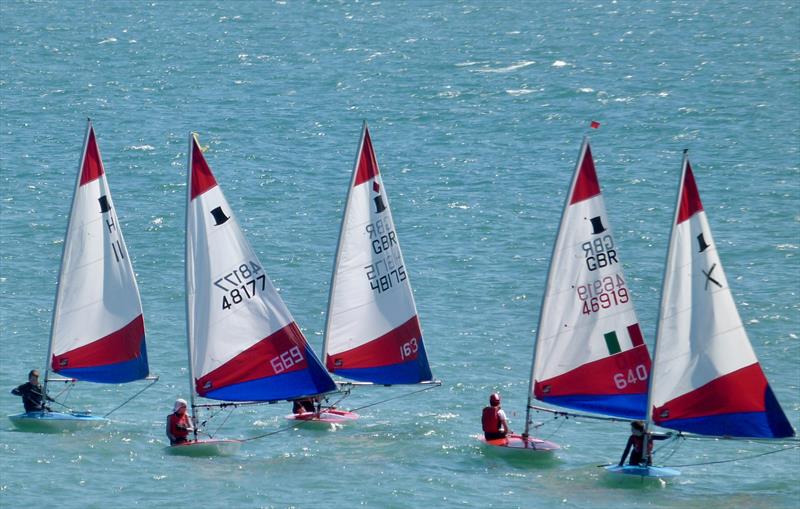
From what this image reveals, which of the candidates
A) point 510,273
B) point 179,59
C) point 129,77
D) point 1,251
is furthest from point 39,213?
point 179,59

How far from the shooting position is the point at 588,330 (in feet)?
131

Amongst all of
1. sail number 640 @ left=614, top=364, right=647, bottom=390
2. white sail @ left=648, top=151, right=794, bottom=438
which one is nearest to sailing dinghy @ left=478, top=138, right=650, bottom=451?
sail number 640 @ left=614, top=364, right=647, bottom=390

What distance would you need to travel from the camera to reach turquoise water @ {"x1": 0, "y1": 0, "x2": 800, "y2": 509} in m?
40.4

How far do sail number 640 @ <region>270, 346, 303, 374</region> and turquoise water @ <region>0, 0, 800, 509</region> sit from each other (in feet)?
7.38

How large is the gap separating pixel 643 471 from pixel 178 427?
38.1 feet

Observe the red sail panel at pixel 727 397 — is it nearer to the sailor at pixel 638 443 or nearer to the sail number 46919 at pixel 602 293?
the sailor at pixel 638 443

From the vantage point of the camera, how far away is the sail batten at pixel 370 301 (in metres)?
44.0

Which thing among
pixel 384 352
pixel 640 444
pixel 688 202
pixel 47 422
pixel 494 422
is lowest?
pixel 640 444

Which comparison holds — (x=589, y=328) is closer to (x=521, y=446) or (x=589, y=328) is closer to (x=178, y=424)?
(x=521, y=446)

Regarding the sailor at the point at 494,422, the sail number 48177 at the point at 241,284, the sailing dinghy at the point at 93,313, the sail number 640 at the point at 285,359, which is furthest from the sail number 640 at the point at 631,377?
the sailing dinghy at the point at 93,313

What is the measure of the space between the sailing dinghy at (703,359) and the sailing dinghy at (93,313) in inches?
578

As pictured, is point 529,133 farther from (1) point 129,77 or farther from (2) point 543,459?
(2) point 543,459

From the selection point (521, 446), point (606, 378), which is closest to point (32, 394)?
point (521, 446)

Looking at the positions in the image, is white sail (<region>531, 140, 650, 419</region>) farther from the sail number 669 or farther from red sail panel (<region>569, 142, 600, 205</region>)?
the sail number 669
